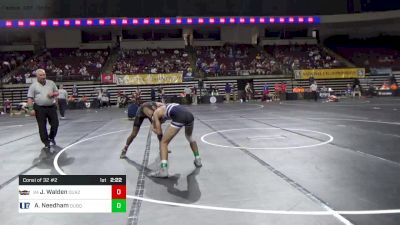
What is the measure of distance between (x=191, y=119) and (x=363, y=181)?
2774mm

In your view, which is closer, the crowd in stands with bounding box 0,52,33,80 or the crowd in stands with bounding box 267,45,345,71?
the crowd in stands with bounding box 0,52,33,80

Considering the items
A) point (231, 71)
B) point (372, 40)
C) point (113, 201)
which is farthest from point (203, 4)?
point (113, 201)

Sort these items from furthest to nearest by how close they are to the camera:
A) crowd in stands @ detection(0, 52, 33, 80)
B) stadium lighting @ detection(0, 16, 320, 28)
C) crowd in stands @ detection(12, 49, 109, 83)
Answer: stadium lighting @ detection(0, 16, 320, 28)
crowd in stands @ detection(0, 52, 33, 80)
crowd in stands @ detection(12, 49, 109, 83)

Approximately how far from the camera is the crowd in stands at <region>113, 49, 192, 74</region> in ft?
108

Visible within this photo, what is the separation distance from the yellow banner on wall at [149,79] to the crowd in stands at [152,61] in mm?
1594

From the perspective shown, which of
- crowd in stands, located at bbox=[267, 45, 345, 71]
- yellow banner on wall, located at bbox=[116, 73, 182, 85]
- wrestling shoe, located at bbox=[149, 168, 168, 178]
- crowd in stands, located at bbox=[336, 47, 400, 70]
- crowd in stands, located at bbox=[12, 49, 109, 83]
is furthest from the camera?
crowd in stands, located at bbox=[336, 47, 400, 70]

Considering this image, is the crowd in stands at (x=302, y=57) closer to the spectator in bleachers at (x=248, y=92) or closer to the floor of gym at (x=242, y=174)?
the spectator in bleachers at (x=248, y=92)

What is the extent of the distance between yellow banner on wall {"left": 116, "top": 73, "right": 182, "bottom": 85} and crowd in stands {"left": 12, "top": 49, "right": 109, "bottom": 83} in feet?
10.1

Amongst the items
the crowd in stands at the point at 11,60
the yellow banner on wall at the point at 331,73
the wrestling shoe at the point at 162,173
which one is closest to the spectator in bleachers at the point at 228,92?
the yellow banner on wall at the point at 331,73

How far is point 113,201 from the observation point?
3.19 meters

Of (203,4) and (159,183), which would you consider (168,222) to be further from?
(203,4)

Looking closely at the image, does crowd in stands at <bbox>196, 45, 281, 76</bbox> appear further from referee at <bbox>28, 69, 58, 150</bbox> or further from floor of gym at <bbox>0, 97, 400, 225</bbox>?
referee at <bbox>28, 69, 58, 150</bbox>
